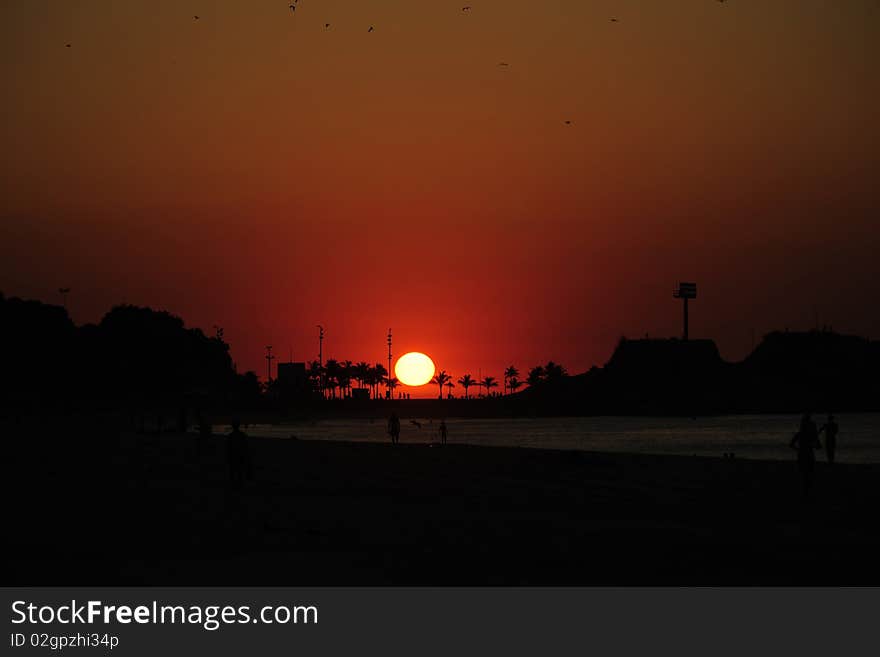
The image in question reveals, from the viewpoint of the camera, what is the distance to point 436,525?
18.8 metres

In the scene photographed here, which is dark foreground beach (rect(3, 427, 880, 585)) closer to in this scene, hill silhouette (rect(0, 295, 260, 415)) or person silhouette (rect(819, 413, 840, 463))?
person silhouette (rect(819, 413, 840, 463))

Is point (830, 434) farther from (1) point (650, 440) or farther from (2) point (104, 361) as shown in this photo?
(2) point (104, 361)

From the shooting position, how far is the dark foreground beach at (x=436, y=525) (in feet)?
48.6

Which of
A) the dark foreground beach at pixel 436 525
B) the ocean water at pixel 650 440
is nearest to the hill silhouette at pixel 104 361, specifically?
the ocean water at pixel 650 440

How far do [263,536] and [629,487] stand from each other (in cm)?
1189

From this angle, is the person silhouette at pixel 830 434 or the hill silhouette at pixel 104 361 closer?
the person silhouette at pixel 830 434

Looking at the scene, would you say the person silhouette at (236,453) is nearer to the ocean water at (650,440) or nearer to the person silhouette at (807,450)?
the person silhouette at (807,450)

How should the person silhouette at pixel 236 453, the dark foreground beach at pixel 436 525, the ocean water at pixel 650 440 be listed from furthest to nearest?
1. the ocean water at pixel 650 440
2. the person silhouette at pixel 236 453
3. the dark foreground beach at pixel 436 525

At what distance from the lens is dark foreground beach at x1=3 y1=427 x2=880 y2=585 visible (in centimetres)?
1481

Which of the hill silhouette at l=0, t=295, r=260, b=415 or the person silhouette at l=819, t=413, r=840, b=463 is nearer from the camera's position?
the person silhouette at l=819, t=413, r=840, b=463

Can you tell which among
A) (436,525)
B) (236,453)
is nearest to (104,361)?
(236,453)

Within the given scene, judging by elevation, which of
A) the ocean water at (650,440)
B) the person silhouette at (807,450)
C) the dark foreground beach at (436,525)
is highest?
the person silhouette at (807,450)

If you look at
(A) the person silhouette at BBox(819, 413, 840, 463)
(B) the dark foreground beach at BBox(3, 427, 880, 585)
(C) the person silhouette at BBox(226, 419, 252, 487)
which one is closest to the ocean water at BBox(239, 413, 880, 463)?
(A) the person silhouette at BBox(819, 413, 840, 463)
